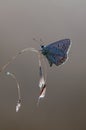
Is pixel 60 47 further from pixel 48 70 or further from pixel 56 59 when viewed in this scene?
pixel 48 70

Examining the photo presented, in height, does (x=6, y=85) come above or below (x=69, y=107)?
above

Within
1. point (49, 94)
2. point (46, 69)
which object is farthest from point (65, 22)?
point (49, 94)

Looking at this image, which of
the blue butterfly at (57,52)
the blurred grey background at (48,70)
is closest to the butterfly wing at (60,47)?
the blue butterfly at (57,52)

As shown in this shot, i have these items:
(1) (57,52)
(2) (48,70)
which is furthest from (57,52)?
(2) (48,70)

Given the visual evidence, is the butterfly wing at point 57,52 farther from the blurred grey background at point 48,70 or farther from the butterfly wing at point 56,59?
the blurred grey background at point 48,70

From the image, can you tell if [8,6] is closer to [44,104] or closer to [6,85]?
[6,85]

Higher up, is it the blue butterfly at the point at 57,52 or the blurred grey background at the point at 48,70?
the blue butterfly at the point at 57,52

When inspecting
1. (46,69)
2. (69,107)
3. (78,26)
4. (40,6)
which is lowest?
(69,107)
